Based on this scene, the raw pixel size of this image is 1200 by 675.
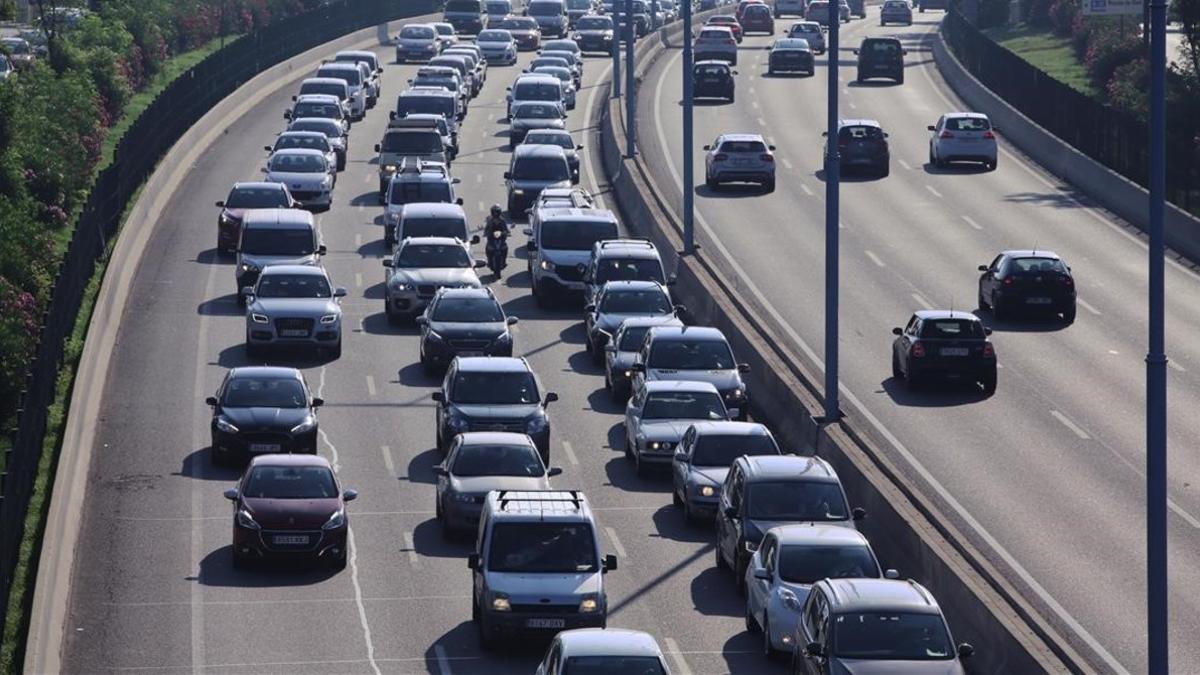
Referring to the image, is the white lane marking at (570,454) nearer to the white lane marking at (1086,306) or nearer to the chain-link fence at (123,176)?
the chain-link fence at (123,176)

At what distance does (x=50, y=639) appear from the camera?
27.6 metres

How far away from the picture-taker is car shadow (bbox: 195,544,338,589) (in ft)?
102

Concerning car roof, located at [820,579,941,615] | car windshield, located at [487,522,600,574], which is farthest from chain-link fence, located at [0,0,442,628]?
car roof, located at [820,579,941,615]

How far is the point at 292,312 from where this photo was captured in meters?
44.8

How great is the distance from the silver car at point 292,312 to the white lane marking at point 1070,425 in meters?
12.9

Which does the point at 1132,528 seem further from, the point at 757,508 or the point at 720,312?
the point at 720,312

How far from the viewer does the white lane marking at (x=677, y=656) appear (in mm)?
26875

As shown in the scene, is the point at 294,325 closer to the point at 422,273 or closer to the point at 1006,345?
the point at 422,273

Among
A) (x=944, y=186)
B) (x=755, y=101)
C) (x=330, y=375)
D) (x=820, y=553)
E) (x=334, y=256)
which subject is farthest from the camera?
(x=755, y=101)

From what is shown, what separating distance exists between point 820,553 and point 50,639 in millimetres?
8402

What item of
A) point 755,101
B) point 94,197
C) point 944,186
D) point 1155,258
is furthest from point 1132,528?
point 755,101

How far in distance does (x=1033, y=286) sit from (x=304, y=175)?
21.1m

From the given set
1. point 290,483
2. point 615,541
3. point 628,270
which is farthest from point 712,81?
point 290,483

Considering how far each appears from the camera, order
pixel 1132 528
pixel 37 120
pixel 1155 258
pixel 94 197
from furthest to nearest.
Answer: pixel 37 120
pixel 94 197
pixel 1132 528
pixel 1155 258
